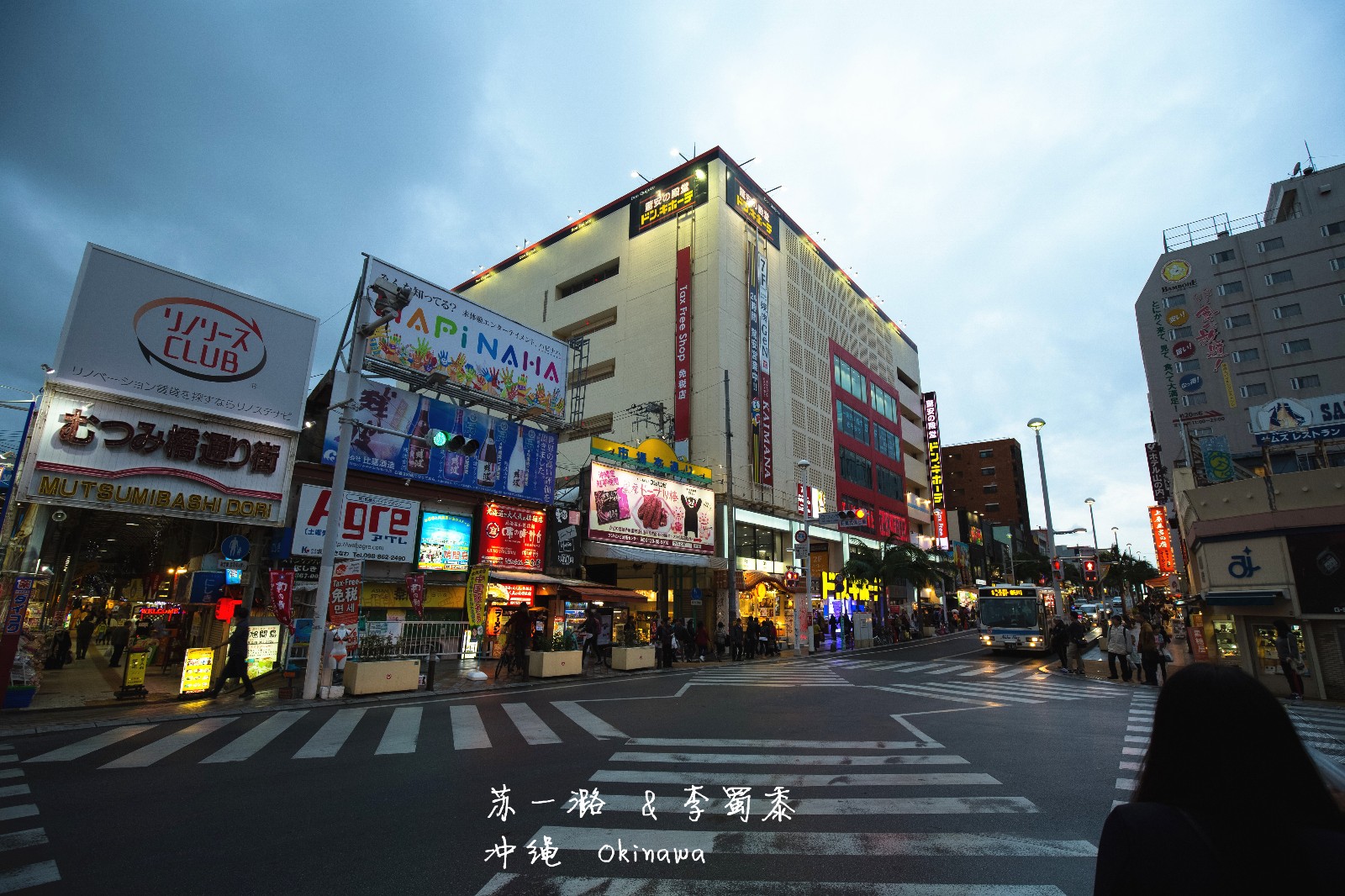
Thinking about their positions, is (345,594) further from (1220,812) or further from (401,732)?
(1220,812)

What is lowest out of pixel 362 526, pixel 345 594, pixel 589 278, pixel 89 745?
pixel 89 745

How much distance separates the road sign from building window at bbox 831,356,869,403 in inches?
1643

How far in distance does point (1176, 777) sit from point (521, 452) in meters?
26.9

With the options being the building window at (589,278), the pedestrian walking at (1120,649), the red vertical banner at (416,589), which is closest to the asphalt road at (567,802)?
the red vertical banner at (416,589)

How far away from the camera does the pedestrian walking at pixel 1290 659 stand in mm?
16125

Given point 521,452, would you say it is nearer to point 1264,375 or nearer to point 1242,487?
point 1242,487

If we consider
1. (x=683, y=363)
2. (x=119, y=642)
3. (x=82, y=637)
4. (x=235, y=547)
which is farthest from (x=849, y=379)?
(x=82, y=637)

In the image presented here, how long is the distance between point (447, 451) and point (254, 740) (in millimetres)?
12733

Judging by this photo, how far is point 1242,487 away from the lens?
18844 millimetres

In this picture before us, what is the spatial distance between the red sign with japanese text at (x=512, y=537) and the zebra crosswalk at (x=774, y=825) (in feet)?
Answer: 59.4

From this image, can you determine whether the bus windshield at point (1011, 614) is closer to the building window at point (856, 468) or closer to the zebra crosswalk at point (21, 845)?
the building window at point (856, 468)

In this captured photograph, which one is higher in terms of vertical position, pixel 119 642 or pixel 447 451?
pixel 447 451

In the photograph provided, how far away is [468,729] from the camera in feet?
36.1

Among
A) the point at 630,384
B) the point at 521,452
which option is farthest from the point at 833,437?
the point at 521,452
